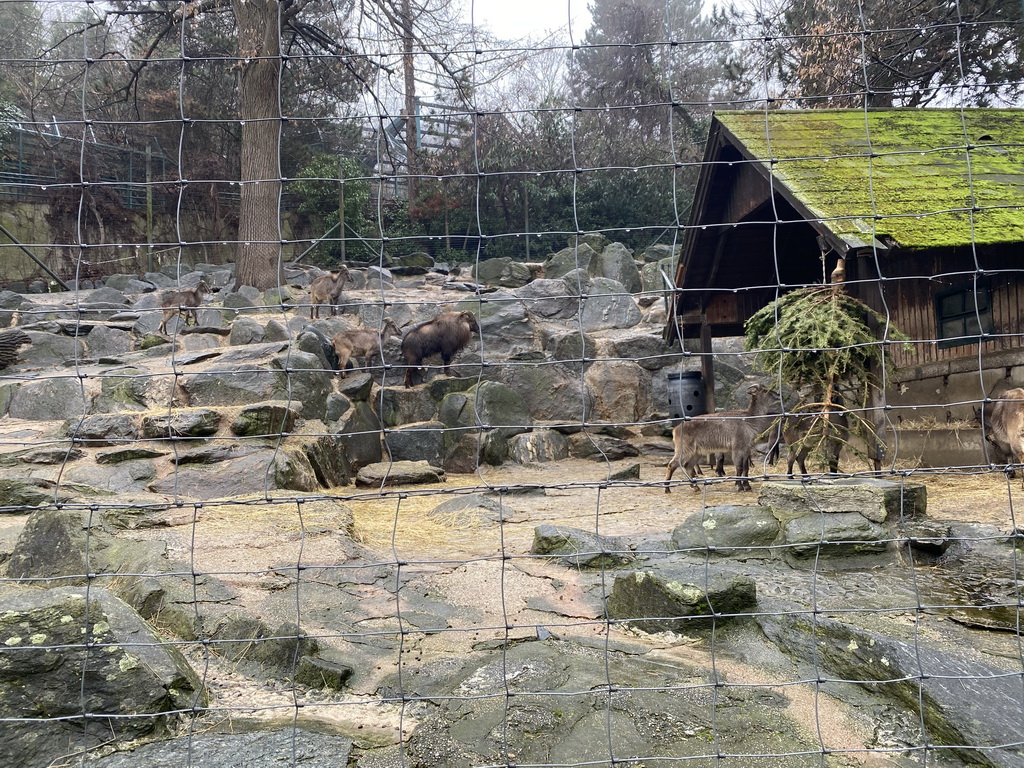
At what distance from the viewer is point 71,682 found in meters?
2.71

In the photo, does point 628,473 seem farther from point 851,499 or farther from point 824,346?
point 851,499

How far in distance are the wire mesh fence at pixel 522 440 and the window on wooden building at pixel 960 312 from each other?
0.11 feet

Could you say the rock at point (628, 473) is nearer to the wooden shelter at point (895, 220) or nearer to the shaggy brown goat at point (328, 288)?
the wooden shelter at point (895, 220)

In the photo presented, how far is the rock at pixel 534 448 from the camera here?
11.6 m

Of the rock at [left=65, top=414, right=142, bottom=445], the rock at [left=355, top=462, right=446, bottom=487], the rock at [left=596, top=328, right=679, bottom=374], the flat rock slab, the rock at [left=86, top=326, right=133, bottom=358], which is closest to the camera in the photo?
the flat rock slab

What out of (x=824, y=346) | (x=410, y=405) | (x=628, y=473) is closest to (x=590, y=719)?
(x=824, y=346)

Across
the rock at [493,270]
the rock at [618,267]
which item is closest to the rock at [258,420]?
the rock at [493,270]

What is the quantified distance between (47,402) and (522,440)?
20.0 feet

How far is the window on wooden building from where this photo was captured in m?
9.12

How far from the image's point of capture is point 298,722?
2.88m

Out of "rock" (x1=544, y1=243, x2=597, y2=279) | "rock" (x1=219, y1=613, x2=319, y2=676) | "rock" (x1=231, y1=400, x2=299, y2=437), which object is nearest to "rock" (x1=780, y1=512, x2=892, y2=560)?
"rock" (x1=219, y1=613, x2=319, y2=676)

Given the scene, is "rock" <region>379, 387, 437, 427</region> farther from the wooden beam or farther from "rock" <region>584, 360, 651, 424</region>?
the wooden beam

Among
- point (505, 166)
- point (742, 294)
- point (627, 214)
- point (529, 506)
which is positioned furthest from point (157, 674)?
point (627, 214)

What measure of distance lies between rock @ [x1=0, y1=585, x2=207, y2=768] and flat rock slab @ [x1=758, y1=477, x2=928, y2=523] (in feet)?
12.8
